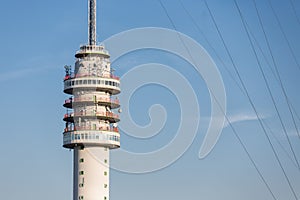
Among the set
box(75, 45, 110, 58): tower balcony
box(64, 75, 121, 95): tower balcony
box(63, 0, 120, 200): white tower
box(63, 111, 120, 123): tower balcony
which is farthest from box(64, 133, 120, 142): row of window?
box(75, 45, 110, 58): tower balcony

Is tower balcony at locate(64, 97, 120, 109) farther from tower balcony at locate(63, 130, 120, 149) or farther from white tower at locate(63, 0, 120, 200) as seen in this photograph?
tower balcony at locate(63, 130, 120, 149)

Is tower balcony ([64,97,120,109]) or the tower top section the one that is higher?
the tower top section

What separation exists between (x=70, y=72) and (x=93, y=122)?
957cm

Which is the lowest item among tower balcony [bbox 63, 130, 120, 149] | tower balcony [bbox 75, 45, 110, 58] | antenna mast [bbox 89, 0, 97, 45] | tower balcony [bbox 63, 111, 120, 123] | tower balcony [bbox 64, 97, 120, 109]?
tower balcony [bbox 63, 130, 120, 149]

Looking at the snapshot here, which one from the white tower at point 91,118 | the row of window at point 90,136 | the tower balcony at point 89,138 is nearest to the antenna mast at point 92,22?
the white tower at point 91,118

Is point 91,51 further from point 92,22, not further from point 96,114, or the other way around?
point 96,114

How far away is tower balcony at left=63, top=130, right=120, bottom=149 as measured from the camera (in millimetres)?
141375

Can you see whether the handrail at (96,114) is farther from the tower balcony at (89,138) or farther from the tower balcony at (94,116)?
the tower balcony at (89,138)

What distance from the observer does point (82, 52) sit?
476ft

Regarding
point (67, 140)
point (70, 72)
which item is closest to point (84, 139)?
point (67, 140)

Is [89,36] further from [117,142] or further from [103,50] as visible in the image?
[117,142]

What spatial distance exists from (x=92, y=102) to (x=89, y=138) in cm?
602

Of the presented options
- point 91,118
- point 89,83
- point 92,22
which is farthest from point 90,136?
point 92,22

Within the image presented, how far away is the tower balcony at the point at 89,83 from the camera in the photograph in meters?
143
